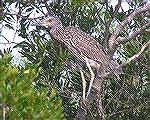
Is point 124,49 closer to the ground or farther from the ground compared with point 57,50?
closer to the ground

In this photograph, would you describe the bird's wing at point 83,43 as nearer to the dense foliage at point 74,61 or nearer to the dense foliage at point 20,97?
the dense foliage at point 74,61

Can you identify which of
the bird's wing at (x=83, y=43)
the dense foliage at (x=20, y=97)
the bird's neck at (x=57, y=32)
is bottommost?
the dense foliage at (x=20, y=97)

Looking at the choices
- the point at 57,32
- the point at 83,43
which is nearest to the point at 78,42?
the point at 83,43

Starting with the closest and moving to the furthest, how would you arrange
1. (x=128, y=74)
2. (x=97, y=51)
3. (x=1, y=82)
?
(x=1, y=82) < (x=97, y=51) < (x=128, y=74)

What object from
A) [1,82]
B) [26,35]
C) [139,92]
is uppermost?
[26,35]

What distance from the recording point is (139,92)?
2.99 metres

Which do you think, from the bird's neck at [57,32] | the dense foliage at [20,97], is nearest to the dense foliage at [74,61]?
the bird's neck at [57,32]

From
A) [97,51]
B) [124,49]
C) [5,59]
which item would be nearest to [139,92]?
[124,49]

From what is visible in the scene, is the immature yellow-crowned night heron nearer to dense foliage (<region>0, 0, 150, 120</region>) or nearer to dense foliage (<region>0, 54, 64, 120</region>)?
dense foliage (<region>0, 0, 150, 120</region>)

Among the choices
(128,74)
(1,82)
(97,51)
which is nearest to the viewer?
(1,82)

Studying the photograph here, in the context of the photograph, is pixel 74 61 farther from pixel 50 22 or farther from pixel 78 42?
pixel 50 22

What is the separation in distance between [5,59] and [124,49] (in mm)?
1371

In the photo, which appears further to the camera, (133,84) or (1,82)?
(133,84)

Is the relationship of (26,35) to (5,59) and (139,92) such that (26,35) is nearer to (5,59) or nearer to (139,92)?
(139,92)
